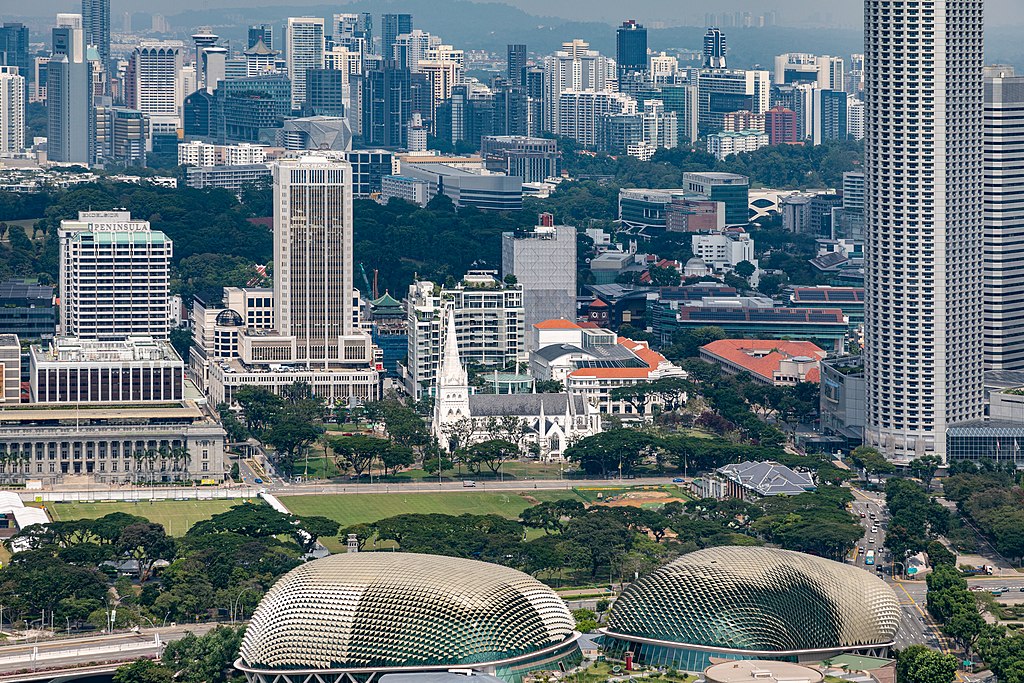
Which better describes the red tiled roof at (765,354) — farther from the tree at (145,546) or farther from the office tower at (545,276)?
the tree at (145,546)

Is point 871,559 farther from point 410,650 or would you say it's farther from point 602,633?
point 410,650

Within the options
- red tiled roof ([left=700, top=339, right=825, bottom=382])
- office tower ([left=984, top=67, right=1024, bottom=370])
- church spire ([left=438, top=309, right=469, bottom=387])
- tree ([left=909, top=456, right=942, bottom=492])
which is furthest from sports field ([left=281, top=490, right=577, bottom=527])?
red tiled roof ([left=700, top=339, right=825, bottom=382])

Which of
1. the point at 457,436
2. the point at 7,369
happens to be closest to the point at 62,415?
the point at 7,369

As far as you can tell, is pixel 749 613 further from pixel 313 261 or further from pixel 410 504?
pixel 313 261

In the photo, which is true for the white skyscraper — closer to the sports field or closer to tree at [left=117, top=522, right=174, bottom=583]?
the sports field

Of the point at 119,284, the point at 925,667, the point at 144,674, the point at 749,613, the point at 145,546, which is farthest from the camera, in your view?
the point at 119,284

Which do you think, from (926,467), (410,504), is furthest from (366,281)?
(926,467)
